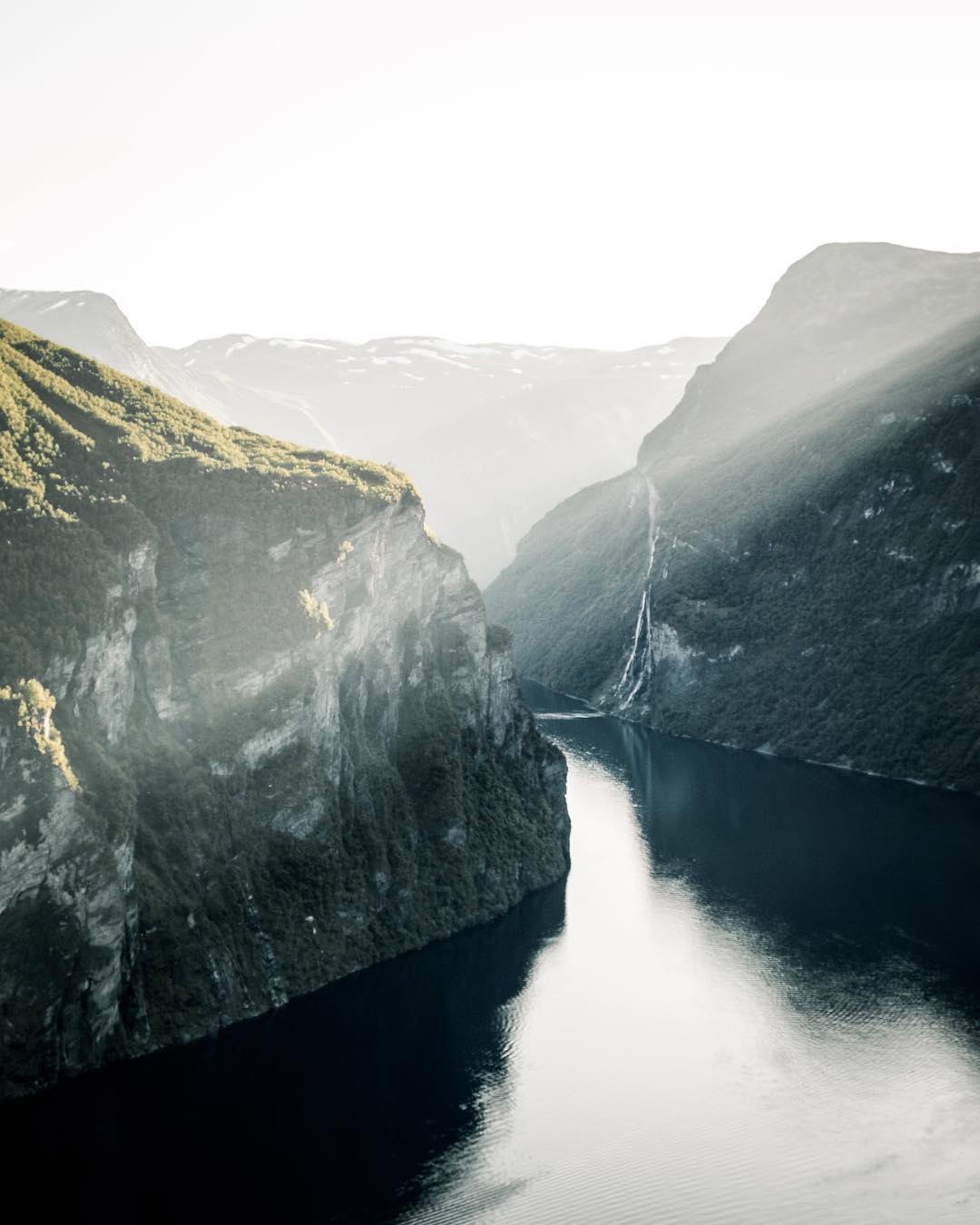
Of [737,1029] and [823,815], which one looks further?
[823,815]

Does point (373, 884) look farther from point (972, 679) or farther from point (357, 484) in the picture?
point (972, 679)

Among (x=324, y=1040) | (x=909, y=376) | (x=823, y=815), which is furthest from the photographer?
(x=909, y=376)

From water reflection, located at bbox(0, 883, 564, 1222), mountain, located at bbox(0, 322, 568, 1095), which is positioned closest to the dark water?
water reflection, located at bbox(0, 883, 564, 1222)

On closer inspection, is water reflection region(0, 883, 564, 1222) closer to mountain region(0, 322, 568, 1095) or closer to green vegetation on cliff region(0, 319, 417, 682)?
mountain region(0, 322, 568, 1095)

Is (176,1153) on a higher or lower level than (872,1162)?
higher

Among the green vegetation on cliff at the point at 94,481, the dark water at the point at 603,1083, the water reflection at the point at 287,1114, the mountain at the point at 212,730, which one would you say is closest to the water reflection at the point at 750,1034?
the dark water at the point at 603,1083

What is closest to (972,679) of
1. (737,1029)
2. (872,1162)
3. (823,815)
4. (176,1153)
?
(823,815)

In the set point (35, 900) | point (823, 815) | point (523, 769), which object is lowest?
point (823, 815)
